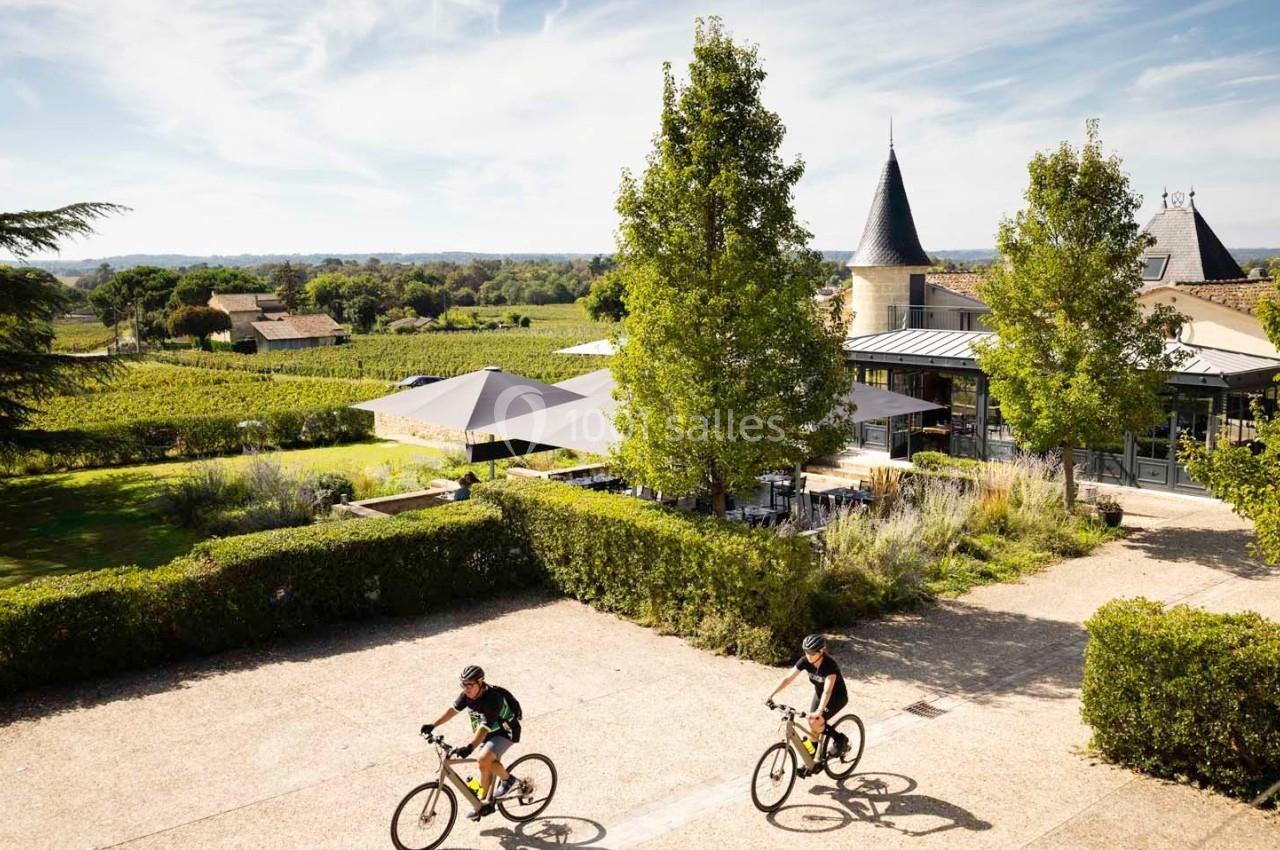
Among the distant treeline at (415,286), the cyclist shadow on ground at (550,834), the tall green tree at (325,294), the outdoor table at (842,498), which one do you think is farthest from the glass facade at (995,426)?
the tall green tree at (325,294)

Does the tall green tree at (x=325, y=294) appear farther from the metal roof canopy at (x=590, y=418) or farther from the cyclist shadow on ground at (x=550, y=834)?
the cyclist shadow on ground at (x=550, y=834)

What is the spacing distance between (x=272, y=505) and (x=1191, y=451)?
13259mm

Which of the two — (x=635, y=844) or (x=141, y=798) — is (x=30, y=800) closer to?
(x=141, y=798)

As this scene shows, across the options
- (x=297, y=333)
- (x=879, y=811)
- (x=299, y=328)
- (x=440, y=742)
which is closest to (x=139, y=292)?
(x=299, y=328)

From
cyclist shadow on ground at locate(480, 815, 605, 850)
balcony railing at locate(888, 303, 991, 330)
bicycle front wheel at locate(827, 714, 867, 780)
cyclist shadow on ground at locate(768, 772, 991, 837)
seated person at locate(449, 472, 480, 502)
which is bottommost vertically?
cyclist shadow on ground at locate(480, 815, 605, 850)

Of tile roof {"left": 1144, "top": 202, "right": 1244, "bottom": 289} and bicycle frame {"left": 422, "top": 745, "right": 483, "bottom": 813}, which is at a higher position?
tile roof {"left": 1144, "top": 202, "right": 1244, "bottom": 289}

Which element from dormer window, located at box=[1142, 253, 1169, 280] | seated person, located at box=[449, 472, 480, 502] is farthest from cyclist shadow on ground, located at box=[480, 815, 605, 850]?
dormer window, located at box=[1142, 253, 1169, 280]

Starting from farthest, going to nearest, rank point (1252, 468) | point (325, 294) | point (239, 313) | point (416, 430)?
point (325, 294) → point (239, 313) → point (416, 430) → point (1252, 468)

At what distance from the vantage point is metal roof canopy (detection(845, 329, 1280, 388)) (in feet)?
55.1

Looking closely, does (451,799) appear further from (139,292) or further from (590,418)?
(139,292)

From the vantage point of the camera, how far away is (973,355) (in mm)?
18953

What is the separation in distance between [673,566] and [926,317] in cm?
1800

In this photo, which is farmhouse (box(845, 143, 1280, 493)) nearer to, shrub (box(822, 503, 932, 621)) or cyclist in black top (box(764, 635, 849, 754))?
shrub (box(822, 503, 932, 621))

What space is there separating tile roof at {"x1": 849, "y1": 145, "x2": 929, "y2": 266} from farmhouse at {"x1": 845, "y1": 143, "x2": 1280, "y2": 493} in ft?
0.10
